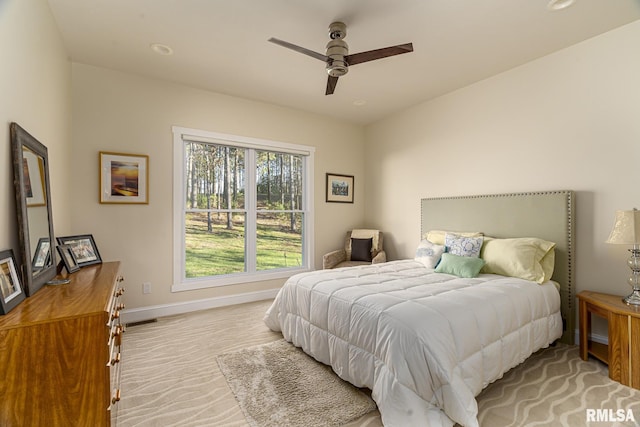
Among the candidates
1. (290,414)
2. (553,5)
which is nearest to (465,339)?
(290,414)

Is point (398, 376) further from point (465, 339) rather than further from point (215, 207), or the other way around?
point (215, 207)

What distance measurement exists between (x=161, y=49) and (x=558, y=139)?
4.11 metres

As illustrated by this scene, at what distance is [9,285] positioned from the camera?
1.40m

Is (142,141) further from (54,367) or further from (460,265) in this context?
(460,265)

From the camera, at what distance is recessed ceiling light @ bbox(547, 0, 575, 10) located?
2.29 m

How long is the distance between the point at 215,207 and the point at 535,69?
13.6 ft

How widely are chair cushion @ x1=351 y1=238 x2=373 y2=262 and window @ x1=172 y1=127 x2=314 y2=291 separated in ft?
2.34

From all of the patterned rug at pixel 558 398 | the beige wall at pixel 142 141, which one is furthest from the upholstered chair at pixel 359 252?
the patterned rug at pixel 558 398

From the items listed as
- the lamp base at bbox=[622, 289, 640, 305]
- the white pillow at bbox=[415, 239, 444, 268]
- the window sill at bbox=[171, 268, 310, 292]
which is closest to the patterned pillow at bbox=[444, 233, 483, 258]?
the white pillow at bbox=[415, 239, 444, 268]

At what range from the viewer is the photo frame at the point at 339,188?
506cm

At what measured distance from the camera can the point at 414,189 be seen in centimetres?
457

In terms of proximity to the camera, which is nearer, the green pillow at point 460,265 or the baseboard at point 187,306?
the green pillow at point 460,265

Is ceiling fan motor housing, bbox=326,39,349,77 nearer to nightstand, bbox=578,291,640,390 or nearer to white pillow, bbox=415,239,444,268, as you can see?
white pillow, bbox=415,239,444,268

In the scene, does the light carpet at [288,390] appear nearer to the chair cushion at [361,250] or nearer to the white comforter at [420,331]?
the white comforter at [420,331]
